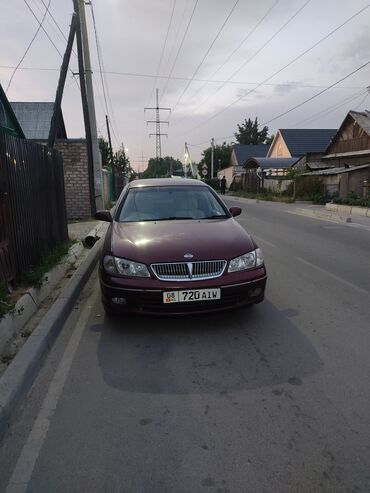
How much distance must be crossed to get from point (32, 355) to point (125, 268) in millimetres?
1151

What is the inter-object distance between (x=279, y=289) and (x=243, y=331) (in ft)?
5.57

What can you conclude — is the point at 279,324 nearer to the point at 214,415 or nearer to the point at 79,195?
the point at 214,415

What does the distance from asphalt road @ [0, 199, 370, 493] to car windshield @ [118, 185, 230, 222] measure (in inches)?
53.1

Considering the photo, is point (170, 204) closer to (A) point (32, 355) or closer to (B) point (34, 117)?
(A) point (32, 355)

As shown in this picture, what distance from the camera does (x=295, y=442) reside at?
252cm

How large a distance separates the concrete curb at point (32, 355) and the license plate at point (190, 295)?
3.98 ft

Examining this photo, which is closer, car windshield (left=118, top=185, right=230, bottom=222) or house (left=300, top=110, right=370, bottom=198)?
car windshield (left=118, top=185, right=230, bottom=222)

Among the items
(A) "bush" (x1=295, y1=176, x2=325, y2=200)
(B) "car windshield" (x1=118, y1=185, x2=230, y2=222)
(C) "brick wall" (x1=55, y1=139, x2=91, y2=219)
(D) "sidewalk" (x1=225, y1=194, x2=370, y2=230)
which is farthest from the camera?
(A) "bush" (x1=295, y1=176, x2=325, y2=200)

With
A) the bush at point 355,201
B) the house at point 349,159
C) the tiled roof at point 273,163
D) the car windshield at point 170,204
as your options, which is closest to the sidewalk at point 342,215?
the bush at point 355,201

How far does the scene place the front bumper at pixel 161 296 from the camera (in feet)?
12.7

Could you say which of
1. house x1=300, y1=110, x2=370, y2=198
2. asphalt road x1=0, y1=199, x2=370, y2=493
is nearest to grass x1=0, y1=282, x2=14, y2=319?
asphalt road x1=0, y1=199, x2=370, y2=493

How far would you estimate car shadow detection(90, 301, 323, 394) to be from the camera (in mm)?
3260

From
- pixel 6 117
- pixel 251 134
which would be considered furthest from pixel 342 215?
pixel 251 134

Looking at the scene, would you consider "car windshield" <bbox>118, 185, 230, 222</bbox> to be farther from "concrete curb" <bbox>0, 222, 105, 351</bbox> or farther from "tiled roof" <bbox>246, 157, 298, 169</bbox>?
"tiled roof" <bbox>246, 157, 298, 169</bbox>
